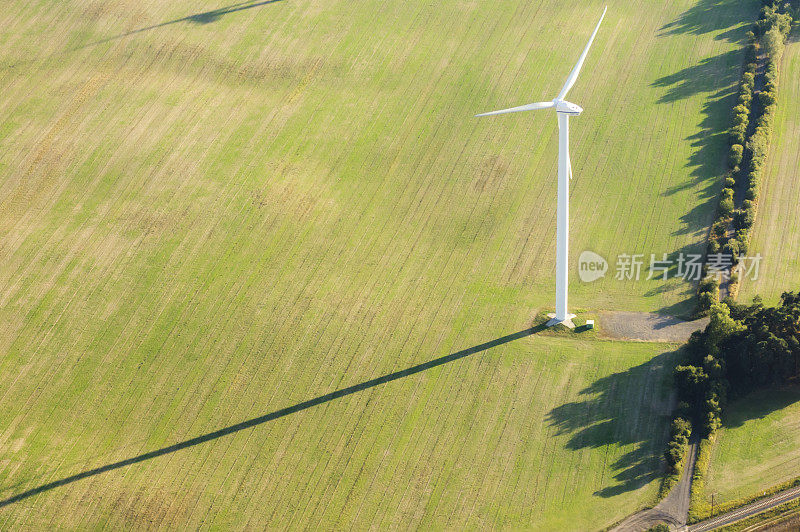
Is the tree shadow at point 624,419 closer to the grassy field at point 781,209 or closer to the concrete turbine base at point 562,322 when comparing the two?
the concrete turbine base at point 562,322

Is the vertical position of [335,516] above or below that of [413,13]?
below

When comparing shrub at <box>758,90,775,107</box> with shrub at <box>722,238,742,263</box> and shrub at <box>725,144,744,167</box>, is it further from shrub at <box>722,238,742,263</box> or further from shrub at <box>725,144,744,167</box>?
shrub at <box>722,238,742,263</box>

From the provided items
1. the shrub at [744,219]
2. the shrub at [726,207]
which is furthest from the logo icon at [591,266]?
the shrub at [744,219]

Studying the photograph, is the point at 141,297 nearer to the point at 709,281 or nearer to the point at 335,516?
the point at 335,516

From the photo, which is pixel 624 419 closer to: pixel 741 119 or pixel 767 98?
pixel 741 119

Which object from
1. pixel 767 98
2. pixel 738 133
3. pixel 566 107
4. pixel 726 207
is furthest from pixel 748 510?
pixel 767 98

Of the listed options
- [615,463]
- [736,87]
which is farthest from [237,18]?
[615,463]
